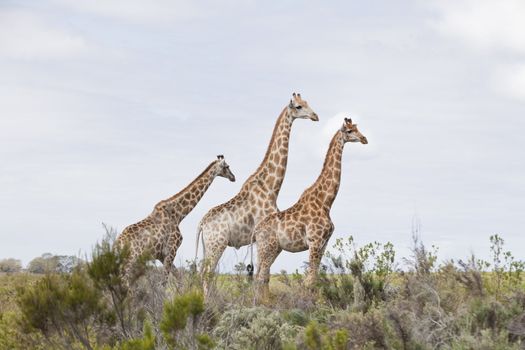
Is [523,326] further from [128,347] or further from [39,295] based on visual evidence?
[39,295]

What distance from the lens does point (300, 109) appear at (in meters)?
15.7

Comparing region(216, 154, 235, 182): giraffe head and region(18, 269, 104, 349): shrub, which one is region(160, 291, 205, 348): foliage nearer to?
region(18, 269, 104, 349): shrub

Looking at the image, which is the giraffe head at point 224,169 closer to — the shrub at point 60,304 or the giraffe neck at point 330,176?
the giraffe neck at point 330,176

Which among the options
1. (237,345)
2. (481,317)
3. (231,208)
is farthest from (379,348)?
(231,208)

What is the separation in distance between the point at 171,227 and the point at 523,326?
9013 mm

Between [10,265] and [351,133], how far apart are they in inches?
1172

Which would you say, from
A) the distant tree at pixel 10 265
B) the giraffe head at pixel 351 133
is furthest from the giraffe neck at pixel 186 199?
the distant tree at pixel 10 265

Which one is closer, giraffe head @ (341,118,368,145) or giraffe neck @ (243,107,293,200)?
giraffe head @ (341,118,368,145)

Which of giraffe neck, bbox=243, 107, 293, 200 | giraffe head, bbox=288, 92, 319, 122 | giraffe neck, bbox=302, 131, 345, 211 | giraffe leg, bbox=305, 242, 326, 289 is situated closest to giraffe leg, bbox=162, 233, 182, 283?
giraffe neck, bbox=243, 107, 293, 200

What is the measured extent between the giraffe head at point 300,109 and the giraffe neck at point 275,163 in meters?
0.19

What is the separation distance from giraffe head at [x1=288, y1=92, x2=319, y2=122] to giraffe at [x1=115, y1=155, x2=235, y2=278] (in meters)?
1.97

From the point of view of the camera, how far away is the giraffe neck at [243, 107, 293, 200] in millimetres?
15570

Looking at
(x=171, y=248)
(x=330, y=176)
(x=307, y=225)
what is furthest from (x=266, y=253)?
(x=171, y=248)

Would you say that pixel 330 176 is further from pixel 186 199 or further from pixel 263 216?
pixel 186 199
